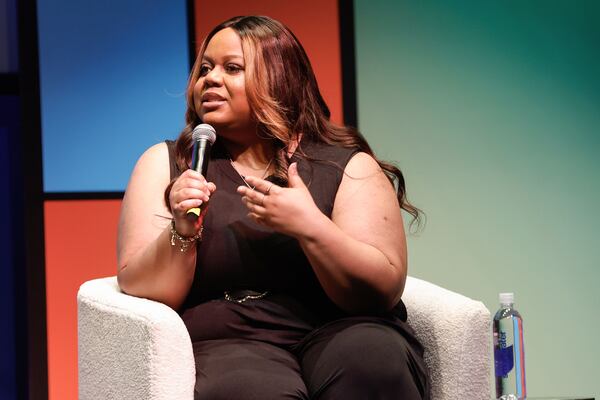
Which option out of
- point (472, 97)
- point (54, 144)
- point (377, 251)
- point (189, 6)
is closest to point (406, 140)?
point (472, 97)

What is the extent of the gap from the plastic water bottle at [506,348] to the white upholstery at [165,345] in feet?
1.15

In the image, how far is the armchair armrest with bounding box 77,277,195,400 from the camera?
1.70 meters

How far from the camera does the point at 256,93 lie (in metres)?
2.10

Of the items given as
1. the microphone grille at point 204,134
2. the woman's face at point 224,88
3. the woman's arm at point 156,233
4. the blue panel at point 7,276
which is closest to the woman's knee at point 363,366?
the woman's arm at point 156,233

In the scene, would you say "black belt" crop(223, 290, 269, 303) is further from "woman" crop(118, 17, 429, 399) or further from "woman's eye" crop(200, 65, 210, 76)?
"woman's eye" crop(200, 65, 210, 76)

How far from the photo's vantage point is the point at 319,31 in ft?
10.7

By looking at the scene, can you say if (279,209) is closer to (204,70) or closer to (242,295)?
(242,295)

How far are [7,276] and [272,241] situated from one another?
5.58 ft

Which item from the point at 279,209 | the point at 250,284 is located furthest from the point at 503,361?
the point at 279,209

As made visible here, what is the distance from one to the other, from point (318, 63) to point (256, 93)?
1.17 meters

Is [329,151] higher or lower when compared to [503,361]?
higher

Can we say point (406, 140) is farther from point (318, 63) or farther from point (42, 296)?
point (42, 296)

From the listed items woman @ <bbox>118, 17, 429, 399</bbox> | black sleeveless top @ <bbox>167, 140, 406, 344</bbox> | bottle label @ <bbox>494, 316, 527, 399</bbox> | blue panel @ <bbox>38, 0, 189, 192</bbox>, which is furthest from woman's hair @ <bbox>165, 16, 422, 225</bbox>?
blue panel @ <bbox>38, 0, 189, 192</bbox>

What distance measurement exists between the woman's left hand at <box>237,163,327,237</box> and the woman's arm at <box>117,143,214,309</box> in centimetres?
12
